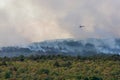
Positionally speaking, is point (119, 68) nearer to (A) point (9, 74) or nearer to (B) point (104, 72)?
(B) point (104, 72)

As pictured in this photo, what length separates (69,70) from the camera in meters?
192

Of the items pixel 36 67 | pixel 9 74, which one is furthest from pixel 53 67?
pixel 9 74

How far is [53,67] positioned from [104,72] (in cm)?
1643

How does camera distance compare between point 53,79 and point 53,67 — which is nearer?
point 53,79

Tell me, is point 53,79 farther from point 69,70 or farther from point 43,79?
point 69,70

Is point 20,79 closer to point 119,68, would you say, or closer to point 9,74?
point 9,74

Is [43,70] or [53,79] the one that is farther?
[43,70]

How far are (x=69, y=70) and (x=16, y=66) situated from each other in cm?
1435

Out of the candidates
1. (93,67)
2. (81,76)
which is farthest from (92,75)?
(93,67)

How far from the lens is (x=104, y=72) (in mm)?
187375

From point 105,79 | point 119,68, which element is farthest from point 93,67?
point 105,79

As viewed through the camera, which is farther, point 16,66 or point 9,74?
point 16,66

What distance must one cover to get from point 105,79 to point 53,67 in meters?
25.5

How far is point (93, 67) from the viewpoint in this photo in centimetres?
19738
